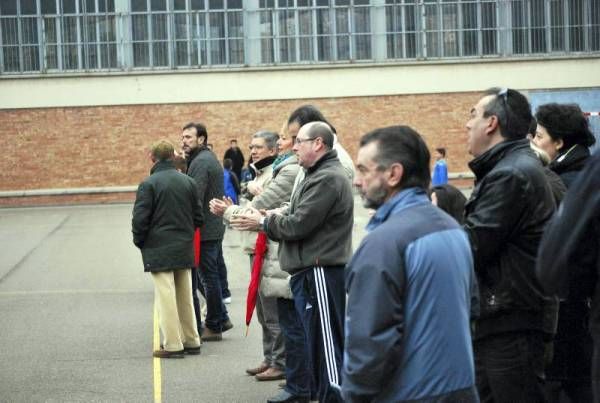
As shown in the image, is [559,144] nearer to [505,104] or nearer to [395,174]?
[505,104]

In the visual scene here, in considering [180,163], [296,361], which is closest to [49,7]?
[180,163]

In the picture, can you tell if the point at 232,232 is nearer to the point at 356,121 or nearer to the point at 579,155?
the point at 356,121

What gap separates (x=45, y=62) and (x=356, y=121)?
10.5m

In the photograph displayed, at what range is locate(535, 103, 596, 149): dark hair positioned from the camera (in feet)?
22.0

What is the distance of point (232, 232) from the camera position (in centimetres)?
2516

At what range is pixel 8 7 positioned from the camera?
130 ft

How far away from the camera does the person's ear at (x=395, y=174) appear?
4.55 m

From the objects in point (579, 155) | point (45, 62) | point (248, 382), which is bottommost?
point (248, 382)

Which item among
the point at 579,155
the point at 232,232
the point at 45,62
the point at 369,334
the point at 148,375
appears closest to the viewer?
the point at 369,334

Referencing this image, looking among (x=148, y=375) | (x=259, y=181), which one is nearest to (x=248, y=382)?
(x=148, y=375)

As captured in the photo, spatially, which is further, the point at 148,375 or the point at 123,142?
the point at 123,142

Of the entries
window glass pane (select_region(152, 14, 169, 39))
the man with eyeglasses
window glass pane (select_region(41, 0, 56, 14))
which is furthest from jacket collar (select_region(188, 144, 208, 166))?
window glass pane (select_region(41, 0, 56, 14))

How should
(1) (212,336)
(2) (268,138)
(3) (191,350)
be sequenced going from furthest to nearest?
(1) (212,336) < (3) (191,350) < (2) (268,138)

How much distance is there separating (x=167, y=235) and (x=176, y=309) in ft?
2.24
